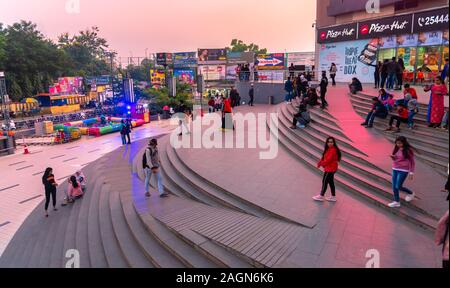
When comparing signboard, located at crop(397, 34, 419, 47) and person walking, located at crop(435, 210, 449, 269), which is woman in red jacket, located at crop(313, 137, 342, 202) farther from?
signboard, located at crop(397, 34, 419, 47)

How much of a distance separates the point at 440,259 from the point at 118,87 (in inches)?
1497

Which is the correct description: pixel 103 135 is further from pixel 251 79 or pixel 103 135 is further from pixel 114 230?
pixel 114 230

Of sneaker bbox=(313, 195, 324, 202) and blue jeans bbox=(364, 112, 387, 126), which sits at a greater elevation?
blue jeans bbox=(364, 112, 387, 126)

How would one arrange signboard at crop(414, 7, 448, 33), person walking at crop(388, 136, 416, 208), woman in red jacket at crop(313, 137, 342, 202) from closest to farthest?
person walking at crop(388, 136, 416, 208) < woman in red jacket at crop(313, 137, 342, 202) < signboard at crop(414, 7, 448, 33)

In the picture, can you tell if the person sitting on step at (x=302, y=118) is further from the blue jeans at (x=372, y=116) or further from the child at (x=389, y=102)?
the child at (x=389, y=102)

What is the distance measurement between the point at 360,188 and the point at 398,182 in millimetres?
1237

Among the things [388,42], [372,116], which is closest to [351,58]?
[388,42]

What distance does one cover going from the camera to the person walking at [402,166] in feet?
18.3

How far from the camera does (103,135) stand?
2920cm

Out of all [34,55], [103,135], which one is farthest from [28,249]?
[34,55]

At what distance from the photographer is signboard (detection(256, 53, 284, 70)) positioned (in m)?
43.9

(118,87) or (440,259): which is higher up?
(118,87)

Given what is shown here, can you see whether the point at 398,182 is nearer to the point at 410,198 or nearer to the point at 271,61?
the point at 410,198

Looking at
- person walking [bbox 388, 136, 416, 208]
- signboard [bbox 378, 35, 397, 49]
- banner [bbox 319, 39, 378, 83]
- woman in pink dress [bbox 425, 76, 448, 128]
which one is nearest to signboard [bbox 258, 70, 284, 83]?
banner [bbox 319, 39, 378, 83]
